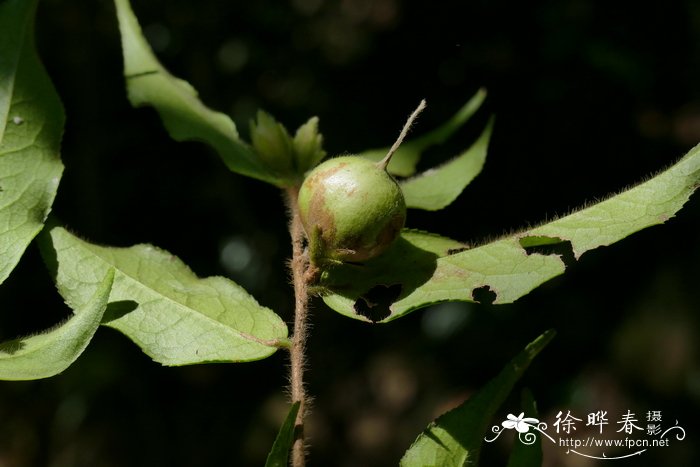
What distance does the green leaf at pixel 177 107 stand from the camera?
162cm

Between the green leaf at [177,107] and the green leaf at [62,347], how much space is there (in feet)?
1.61

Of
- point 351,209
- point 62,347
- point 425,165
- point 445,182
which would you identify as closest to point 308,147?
point 445,182

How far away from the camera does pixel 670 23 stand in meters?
3.46

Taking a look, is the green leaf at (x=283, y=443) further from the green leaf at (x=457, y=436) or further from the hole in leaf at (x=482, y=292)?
the hole in leaf at (x=482, y=292)

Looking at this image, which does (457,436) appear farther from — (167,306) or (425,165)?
(425,165)

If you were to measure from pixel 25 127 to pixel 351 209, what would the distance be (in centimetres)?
66

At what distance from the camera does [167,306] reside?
4.39ft

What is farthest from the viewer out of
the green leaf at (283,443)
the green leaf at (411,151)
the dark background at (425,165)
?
the dark background at (425,165)

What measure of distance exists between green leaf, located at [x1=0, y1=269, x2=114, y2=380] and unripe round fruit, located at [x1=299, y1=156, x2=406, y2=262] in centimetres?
35

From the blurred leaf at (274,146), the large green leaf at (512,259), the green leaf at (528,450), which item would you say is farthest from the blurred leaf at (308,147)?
the green leaf at (528,450)

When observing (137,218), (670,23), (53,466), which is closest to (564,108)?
(670,23)

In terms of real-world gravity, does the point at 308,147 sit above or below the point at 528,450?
above

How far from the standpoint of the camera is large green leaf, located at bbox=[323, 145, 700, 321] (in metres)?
1.21

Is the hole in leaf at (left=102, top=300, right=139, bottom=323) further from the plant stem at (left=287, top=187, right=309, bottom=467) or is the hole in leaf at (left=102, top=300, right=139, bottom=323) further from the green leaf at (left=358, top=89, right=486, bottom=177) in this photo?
the green leaf at (left=358, top=89, right=486, bottom=177)
